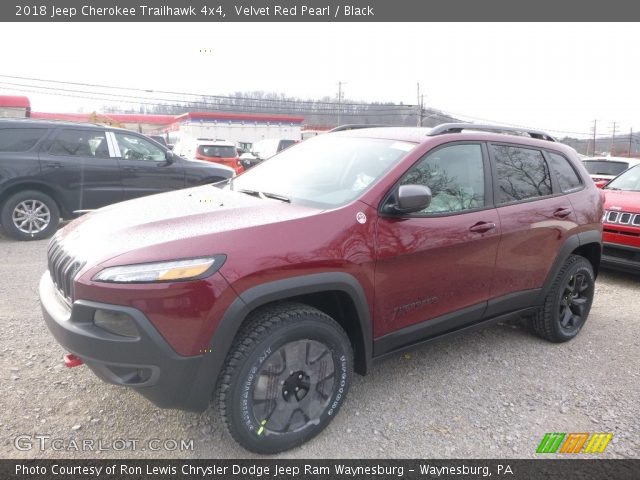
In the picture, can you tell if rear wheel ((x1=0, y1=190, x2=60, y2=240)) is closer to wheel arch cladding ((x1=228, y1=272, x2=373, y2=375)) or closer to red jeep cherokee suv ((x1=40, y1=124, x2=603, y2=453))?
red jeep cherokee suv ((x1=40, y1=124, x2=603, y2=453))

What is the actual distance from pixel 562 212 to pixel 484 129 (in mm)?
994

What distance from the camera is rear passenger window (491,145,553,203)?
3.34 m

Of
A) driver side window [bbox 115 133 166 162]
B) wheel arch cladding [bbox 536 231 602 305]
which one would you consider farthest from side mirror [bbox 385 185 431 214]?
driver side window [bbox 115 133 166 162]

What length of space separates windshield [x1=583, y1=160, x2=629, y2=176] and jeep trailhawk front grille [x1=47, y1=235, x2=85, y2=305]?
10976 mm

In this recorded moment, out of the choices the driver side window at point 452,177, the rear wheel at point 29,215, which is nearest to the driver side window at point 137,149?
the rear wheel at point 29,215

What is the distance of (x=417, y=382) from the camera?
10.5ft

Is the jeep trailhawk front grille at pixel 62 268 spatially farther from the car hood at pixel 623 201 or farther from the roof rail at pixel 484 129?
the car hood at pixel 623 201

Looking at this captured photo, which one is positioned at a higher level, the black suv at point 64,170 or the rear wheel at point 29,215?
the black suv at point 64,170

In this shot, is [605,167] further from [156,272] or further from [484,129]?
[156,272]

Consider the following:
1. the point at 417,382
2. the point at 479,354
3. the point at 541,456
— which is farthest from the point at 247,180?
the point at 541,456

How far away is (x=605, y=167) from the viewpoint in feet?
33.8

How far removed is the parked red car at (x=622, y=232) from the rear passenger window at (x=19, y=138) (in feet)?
26.6

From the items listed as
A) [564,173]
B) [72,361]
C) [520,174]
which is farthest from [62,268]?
[564,173]

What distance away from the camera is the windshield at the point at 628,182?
20.9ft
